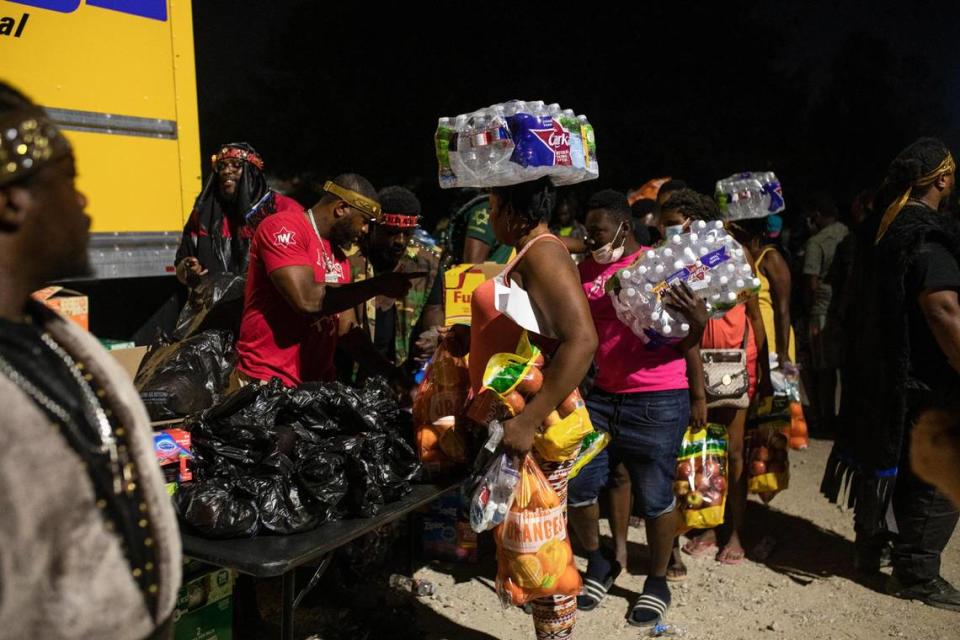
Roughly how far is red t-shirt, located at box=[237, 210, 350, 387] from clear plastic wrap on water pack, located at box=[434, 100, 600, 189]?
2.70 feet

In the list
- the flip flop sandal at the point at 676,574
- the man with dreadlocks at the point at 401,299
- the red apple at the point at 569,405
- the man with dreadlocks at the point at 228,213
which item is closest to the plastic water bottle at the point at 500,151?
the red apple at the point at 569,405

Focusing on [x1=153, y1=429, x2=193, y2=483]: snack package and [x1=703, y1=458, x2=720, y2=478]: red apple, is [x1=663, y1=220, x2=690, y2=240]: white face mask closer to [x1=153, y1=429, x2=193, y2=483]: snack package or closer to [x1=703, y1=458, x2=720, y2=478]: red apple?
[x1=703, y1=458, x2=720, y2=478]: red apple

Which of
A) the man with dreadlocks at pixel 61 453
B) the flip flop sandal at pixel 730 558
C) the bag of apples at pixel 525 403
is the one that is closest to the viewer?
the man with dreadlocks at pixel 61 453

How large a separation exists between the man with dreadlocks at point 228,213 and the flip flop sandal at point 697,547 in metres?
3.43

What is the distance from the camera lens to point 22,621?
4.29ft

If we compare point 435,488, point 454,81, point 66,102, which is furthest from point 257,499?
point 454,81

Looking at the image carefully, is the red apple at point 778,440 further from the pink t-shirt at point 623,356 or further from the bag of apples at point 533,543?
the bag of apples at point 533,543

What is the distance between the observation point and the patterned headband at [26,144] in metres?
1.36

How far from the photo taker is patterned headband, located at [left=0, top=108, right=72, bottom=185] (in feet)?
4.45

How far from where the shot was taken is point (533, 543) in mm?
3119

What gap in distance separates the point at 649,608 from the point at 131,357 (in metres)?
3.13

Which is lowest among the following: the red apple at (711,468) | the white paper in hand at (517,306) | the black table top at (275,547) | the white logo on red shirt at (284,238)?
A: the red apple at (711,468)

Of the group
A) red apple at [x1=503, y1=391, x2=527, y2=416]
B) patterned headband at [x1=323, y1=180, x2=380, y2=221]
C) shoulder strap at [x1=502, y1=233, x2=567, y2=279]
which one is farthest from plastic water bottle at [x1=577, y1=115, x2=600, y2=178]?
patterned headband at [x1=323, y1=180, x2=380, y2=221]

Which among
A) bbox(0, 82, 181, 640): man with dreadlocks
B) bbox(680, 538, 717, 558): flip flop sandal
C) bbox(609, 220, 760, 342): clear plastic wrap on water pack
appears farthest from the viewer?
bbox(680, 538, 717, 558): flip flop sandal
